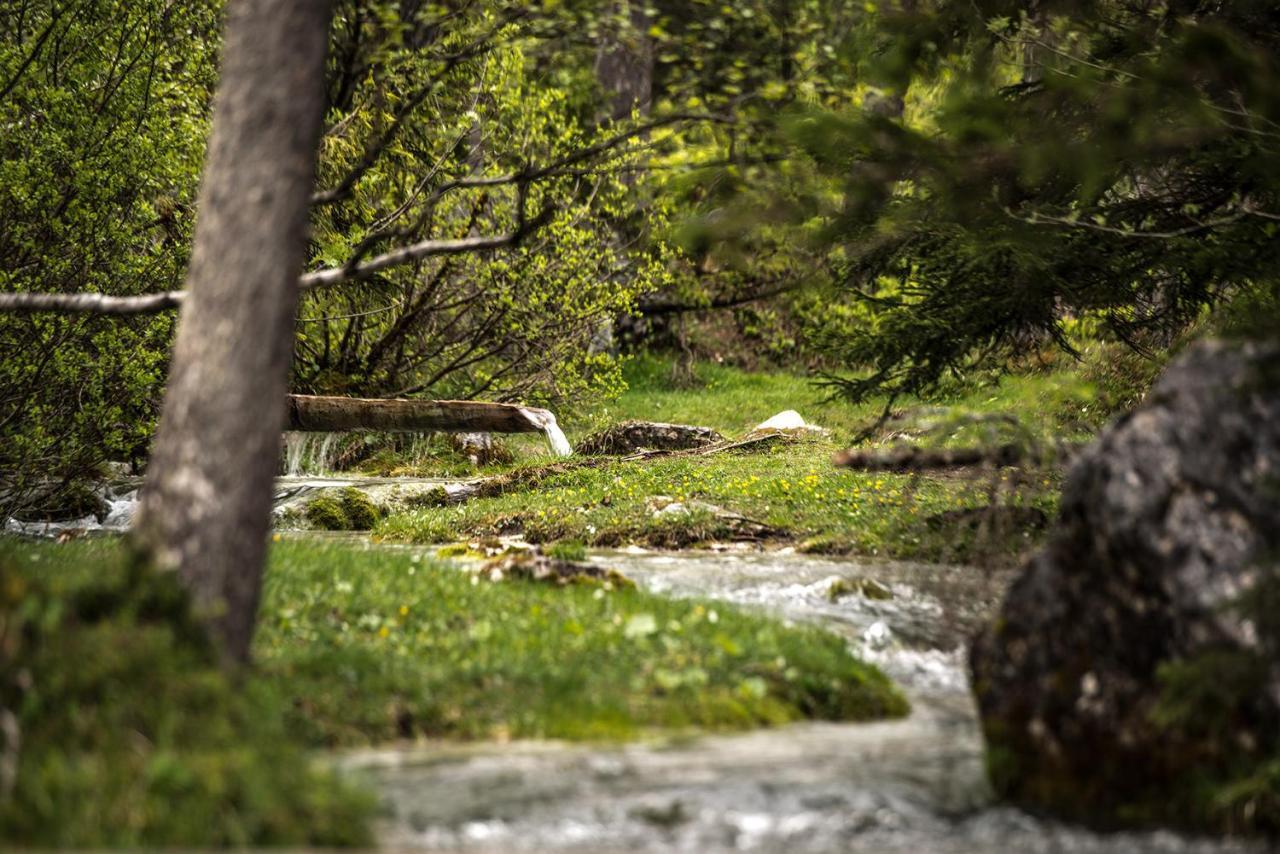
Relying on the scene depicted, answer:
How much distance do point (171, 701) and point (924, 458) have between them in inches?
214

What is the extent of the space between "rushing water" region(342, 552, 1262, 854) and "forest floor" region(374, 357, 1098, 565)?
2538 millimetres

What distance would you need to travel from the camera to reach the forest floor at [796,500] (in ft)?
31.6

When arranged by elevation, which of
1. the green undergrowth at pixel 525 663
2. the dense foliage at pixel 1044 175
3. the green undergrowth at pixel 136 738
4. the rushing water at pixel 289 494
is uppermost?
the dense foliage at pixel 1044 175

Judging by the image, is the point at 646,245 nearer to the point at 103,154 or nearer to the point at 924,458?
the point at 103,154

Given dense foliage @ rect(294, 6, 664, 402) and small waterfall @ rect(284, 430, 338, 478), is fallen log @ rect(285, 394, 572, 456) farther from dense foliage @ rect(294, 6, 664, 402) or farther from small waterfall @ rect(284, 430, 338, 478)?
dense foliage @ rect(294, 6, 664, 402)

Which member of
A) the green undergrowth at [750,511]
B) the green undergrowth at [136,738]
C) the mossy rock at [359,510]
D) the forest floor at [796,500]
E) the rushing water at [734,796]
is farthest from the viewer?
the mossy rock at [359,510]

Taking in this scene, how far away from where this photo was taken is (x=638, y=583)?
10.5 m

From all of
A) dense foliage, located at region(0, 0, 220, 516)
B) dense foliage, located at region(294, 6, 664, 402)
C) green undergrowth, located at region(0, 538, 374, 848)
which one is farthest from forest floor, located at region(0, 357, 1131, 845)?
dense foliage, located at region(294, 6, 664, 402)

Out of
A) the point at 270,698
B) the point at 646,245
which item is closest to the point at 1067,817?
the point at 270,698

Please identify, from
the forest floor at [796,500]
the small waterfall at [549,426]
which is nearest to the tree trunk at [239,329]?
the forest floor at [796,500]

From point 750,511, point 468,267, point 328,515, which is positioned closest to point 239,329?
point 750,511

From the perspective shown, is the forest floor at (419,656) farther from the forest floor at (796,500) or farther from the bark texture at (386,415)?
the bark texture at (386,415)

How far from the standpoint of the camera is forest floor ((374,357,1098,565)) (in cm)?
963

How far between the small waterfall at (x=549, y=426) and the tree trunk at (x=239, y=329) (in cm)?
1366
